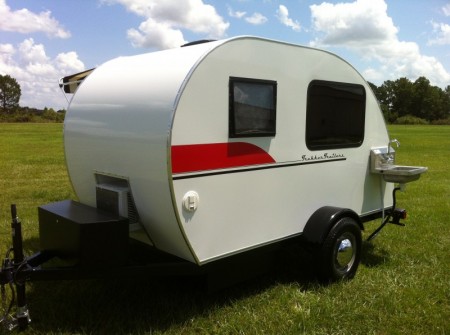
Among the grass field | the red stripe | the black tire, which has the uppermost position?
the red stripe

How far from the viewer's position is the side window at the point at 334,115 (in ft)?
16.2

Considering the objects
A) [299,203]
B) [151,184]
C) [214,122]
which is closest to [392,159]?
[299,203]

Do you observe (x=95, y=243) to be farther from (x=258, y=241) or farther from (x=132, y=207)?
(x=258, y=241)

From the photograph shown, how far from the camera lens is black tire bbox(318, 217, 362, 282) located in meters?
4.74

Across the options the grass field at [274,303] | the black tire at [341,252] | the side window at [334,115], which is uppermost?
the side window at [334,115]

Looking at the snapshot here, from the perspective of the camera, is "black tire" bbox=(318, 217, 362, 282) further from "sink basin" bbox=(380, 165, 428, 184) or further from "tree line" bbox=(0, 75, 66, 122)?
"tree line" bbox=(0, 75, 66, 122)

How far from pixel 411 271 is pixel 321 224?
4.87ft

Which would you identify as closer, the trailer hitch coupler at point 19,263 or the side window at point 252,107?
the trailer hitch coupler at point 19,263

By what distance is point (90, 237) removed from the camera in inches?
142

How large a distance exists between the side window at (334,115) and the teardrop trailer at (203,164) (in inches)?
Answer: 0.8

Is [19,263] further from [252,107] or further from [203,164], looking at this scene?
[252,107]

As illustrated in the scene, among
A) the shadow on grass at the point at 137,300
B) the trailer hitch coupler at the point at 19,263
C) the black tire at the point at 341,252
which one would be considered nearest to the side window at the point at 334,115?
the black tire at the point at 341,252

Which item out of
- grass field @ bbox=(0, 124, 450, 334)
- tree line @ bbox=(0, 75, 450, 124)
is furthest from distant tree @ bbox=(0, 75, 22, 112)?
grass field @ bbox=(0, 124, 450, 334)

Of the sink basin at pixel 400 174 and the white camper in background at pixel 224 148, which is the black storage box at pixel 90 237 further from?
the sink basin at pixel 400 174
